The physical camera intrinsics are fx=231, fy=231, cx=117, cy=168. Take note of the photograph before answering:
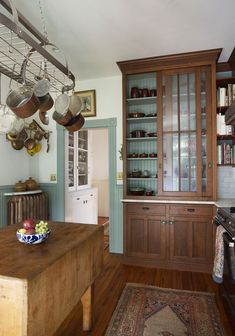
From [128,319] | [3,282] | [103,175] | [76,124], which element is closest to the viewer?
[3,282]

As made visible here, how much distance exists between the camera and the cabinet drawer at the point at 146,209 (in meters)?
3.10

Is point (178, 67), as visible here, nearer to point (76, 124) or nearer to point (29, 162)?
point (76, 124)

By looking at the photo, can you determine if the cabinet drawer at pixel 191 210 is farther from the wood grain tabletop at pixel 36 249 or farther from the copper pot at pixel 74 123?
the copper pot at pixel 74 123

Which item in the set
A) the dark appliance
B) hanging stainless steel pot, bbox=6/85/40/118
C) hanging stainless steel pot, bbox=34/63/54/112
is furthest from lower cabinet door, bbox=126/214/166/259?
hanging stainless steel pot, bbox=6/85/40/118

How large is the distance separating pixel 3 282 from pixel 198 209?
8.17 feet

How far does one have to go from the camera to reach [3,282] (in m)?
1.01

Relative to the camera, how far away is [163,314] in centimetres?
209

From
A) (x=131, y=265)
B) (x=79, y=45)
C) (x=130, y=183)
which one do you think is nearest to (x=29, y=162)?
(x=130, y=183)

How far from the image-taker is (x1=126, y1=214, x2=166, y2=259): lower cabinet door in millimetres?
3100

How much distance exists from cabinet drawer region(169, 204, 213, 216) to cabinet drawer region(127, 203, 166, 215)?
0.13m

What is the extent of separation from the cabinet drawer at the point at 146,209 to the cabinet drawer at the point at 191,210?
0.43 ft

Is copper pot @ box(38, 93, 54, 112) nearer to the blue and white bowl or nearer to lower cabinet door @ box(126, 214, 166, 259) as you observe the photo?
the blue and white bowl

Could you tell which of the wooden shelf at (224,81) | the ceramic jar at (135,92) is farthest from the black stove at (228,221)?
the ceramic jar at (135,92)

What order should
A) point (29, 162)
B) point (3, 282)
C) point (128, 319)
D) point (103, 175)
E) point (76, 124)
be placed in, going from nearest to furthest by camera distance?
point (3, 282) → point (128, 319) → point (76, 124) → point (29, 162) → point (103, 175)
